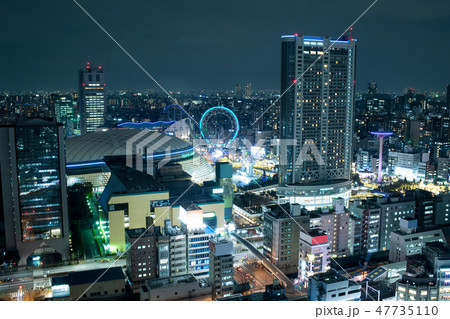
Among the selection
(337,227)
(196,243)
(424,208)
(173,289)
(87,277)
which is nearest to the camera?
(173,289)

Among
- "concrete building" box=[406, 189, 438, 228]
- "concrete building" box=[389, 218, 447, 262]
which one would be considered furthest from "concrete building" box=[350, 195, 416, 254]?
"concrete building" box=[389, 218, 447, 262]

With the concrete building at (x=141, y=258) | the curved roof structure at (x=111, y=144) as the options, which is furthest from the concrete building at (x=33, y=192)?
the curved roof structure at (x=111, y=144)

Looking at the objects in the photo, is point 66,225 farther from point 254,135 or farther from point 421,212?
point 254,135

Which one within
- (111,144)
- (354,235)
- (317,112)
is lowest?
(354,235)

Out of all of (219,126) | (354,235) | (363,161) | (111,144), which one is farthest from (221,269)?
(219,126)

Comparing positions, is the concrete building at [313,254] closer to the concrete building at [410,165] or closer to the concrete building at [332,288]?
the concrete building at [332,288]

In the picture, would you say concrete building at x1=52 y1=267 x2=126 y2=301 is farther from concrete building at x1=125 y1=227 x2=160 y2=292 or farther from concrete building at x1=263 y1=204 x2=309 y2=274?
concrete building at x1=263 y1=204 x2=309 y2=274

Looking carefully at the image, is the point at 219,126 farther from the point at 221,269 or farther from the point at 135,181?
the point at 221,269
